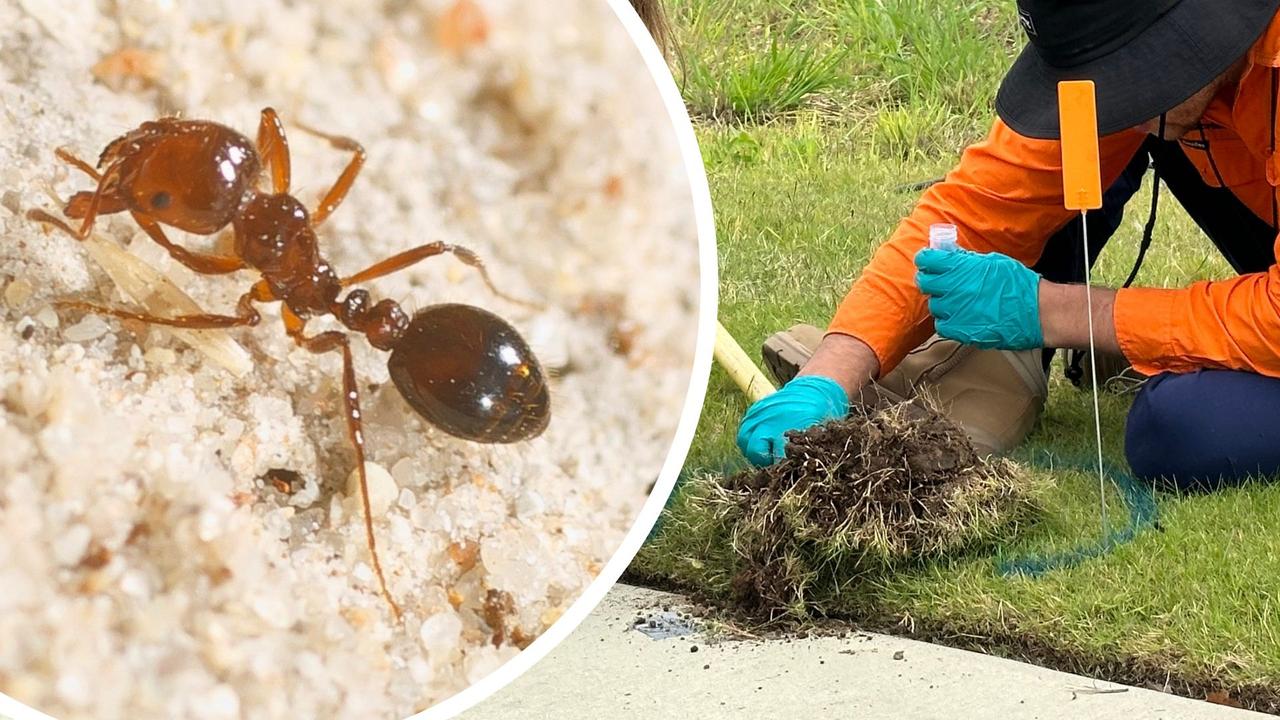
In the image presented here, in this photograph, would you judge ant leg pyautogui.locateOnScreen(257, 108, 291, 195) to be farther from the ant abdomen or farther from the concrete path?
the concrete path

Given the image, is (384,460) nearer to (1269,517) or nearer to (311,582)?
(311,582)

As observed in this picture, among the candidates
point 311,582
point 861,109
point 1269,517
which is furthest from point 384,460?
point 861,109

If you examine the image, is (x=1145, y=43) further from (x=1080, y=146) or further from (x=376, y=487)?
(x=376, y=487)

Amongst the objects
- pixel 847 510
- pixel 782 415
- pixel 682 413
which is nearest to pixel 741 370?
pixel 782 415

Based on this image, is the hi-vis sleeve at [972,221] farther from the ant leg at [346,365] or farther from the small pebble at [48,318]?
the small pebble at [48,318]

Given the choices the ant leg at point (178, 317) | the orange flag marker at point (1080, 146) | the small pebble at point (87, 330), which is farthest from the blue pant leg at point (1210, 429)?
the small pebble at point (87, 330)

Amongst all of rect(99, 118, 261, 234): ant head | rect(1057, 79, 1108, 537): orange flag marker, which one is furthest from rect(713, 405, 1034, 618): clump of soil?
rect(99, 118, 261, 234): ant head
